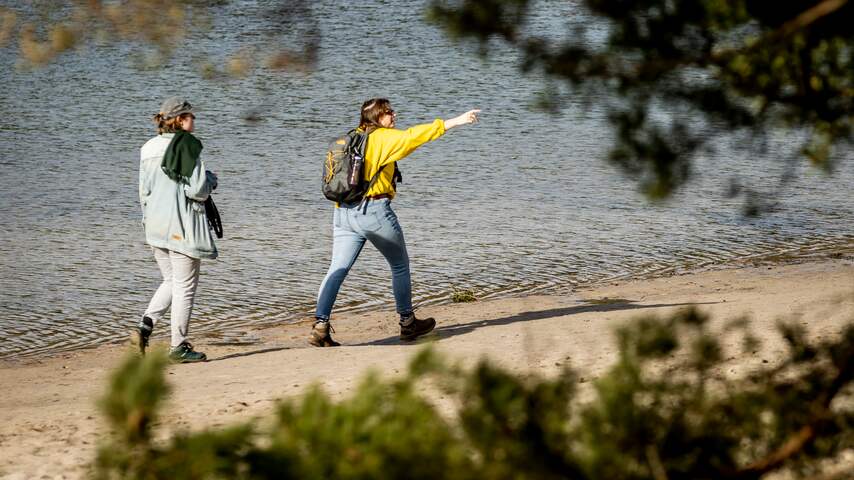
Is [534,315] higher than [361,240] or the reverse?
the reverse

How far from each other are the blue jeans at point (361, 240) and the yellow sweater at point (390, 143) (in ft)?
0.82

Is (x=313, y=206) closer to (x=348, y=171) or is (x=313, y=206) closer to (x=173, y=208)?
(x=348, y=171)

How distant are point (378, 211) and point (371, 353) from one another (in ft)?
3.04

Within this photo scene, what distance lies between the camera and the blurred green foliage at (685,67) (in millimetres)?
4133

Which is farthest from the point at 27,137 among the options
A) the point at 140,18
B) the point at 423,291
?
the point at 140,18

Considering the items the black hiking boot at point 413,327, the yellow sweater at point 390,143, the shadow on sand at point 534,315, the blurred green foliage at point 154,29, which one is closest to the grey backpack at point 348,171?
the yellow sweater at point 390,143

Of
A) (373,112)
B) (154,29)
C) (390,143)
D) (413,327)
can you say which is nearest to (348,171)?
(390,143)

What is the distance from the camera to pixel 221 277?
11.4m

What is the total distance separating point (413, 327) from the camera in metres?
9.09

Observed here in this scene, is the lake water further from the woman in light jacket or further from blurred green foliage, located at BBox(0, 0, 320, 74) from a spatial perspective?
the woman in light jacket

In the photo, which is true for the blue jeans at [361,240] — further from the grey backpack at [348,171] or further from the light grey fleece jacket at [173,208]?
the light grey fleece jacket at [173,208]

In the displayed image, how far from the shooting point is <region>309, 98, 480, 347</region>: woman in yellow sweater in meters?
8.34

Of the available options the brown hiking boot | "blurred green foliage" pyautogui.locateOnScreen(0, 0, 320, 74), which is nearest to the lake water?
"blurred green foliage" pyautogui.locateOnScreen(0, 0, 320, 74)

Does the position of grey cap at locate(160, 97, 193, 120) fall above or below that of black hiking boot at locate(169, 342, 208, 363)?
above
